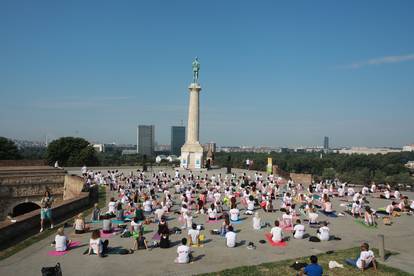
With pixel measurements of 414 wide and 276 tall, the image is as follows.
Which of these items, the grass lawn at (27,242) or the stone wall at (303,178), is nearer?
the grass lawn at (27,242)

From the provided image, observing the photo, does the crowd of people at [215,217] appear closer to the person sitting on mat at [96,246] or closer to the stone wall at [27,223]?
the person sitting on mat at [96,246]

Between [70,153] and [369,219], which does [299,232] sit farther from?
[70,153]

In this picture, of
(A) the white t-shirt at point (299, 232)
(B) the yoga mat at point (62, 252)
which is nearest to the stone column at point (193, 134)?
(A) the white t-shirt at point (299, 232)

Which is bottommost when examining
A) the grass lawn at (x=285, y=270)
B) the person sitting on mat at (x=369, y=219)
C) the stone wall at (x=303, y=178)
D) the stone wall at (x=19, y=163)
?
the grass lawn at (x=285, y=270)

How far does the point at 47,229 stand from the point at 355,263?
13.3 metres

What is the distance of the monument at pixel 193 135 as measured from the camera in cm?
5184

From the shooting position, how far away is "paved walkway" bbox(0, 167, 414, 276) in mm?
11406

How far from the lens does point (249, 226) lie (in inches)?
710

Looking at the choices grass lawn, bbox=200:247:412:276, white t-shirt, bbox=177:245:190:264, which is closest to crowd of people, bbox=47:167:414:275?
white t-shirt, bbox=177:245:190:264

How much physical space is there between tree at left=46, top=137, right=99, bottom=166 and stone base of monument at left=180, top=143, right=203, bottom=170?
59.2 feet

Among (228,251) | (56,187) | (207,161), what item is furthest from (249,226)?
(207,161)

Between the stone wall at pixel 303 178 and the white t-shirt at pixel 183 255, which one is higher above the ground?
the stone wall at pixel 303 178

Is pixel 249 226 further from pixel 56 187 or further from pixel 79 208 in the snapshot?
pixel 56 187

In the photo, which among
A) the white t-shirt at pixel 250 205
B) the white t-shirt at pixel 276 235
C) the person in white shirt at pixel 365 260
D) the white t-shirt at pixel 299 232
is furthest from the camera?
the white t-shirt at pixel 250 205
